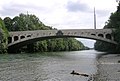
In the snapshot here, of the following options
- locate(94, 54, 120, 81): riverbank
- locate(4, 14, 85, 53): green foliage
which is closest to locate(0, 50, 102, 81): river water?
locate(94, 54, 120, 81): riverbank

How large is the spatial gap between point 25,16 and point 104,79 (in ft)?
360

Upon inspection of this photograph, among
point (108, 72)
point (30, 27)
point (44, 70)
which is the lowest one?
point (44, 70)

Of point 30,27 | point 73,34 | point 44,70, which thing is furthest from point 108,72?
point 30,27

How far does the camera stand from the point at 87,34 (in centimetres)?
9525

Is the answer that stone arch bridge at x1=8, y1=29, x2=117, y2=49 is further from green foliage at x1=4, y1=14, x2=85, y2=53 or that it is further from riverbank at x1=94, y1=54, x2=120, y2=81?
riverbank at x1=94, y1=54, x2=120, y2=81

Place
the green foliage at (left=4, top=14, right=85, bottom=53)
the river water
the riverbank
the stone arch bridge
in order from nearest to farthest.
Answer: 1. the riverbank
2. the river water
3. the stone arch bridge
4. the green foliage at (left=4, top=14, right=85, bottom=53)

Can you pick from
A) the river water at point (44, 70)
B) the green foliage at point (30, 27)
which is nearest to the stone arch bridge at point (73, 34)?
the green foliage at point (30, 27)

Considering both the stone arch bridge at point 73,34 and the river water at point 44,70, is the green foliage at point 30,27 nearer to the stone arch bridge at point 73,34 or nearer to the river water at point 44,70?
the stone arch bridge at point 73,34

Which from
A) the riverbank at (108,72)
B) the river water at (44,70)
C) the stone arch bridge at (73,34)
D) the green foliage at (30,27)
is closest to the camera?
the riverbank at (108,72)

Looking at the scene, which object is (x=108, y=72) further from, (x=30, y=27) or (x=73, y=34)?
(x=30, y=27)

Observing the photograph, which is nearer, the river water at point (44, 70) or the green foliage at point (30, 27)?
the river water at point (44, 70)

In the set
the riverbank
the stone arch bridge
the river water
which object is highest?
the stone arch bridge

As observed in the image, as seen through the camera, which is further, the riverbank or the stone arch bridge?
the stone arch bridge

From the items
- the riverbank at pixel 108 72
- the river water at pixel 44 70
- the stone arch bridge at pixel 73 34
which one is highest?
the stone arch bridge at pixel 73 34
